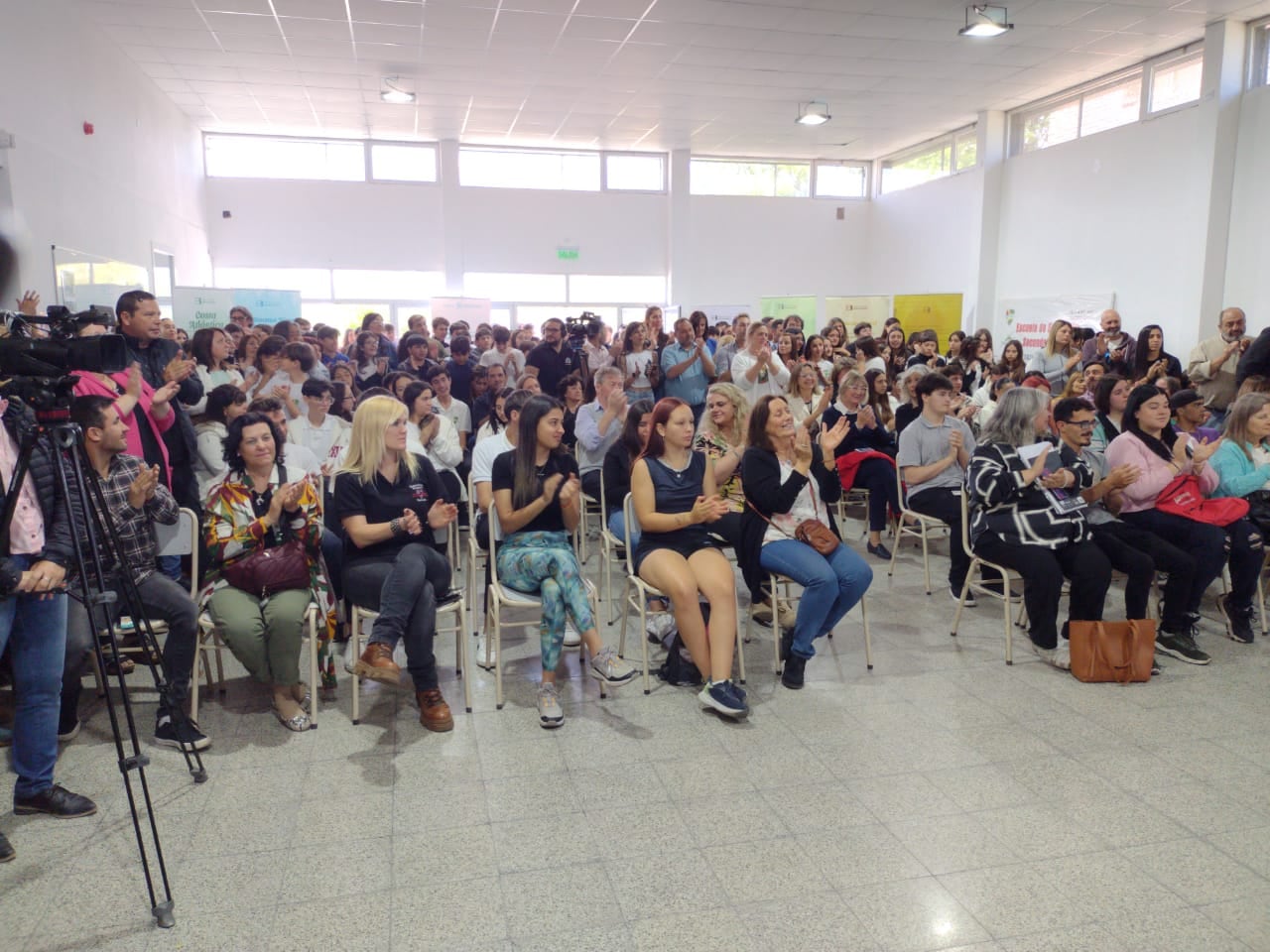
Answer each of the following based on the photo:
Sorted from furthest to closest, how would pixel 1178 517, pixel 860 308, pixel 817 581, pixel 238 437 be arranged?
pixel 860 308
pixel 1178 517
pixel 817 581
pixel 238 437

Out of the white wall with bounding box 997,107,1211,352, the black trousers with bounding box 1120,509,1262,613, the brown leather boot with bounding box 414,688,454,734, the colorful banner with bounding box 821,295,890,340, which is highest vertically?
the white wall with bounding box 997,107,1211,352

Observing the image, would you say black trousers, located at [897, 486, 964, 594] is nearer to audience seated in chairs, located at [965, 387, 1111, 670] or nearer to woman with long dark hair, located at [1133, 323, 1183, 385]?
audience seated in chairs, located at [965, 387, 1111, 670]

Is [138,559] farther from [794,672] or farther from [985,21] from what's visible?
[985,21]

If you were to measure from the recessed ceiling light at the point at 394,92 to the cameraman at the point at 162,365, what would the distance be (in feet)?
20.5

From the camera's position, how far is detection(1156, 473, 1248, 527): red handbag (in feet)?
13.2

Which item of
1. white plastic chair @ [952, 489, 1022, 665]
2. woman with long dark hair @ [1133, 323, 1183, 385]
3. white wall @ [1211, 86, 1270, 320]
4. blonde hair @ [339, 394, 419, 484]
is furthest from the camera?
white wall @ [1211, 86, 1270, 320]

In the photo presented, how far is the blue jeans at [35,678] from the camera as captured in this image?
2.46 metres

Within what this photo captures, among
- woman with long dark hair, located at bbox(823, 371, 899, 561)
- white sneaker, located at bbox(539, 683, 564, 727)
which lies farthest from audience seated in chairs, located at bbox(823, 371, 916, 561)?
white sneaker, located at bbox(539, 683, 564, 727)

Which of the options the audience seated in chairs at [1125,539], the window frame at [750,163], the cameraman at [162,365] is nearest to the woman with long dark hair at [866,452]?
the audience seated in chairs at [1125,539]

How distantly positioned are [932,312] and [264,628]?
10.9 m

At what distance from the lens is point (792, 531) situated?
3.71m

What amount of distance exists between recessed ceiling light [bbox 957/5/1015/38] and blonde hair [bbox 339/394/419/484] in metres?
6.44

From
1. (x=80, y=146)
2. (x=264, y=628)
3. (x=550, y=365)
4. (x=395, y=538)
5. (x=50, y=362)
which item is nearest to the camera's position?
(x=50, y=362)

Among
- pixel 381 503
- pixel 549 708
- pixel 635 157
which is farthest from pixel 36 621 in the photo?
pixel 635 157
